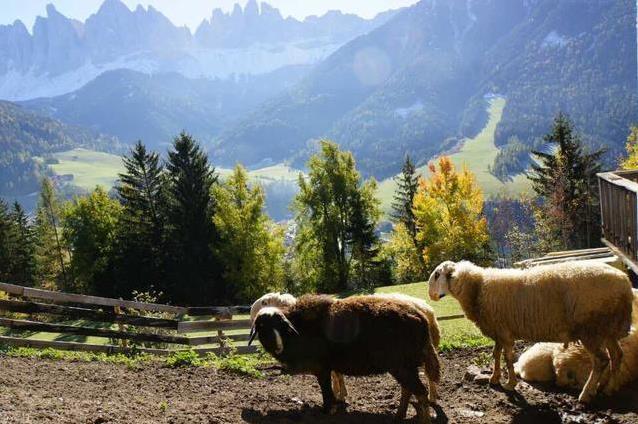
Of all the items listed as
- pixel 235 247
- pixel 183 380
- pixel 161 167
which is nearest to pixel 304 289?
pixel 235 247

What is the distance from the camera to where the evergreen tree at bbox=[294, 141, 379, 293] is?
1752 inches

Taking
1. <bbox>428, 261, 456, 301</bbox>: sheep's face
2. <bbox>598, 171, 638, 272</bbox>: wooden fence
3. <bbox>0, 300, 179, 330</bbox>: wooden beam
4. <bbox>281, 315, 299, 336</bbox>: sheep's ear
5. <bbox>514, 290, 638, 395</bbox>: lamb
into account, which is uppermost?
<bbox>598, 171, 638, 272</bbox>: wooden fence

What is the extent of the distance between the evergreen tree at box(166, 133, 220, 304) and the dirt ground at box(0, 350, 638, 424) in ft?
112

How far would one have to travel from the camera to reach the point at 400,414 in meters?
8.03

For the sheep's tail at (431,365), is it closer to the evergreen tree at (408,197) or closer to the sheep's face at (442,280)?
the sheep's face at (442,280)

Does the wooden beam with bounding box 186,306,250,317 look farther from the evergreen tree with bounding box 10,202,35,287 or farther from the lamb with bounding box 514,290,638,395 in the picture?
the evergreen tree with bounding box 10,202,35,287

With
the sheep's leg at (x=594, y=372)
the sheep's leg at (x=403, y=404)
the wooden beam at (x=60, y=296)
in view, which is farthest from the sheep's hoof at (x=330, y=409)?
the wooden beam at (x=60, y=296)

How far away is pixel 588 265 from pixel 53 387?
31.2 ft

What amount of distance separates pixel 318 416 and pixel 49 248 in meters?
60.6

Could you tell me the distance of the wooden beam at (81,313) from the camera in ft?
42.7

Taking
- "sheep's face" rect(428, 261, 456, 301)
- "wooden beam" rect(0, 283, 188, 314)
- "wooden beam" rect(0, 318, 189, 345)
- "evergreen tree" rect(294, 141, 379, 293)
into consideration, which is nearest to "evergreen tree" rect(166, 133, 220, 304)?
"evergreen tree" rect(294, 141, 379, 293)

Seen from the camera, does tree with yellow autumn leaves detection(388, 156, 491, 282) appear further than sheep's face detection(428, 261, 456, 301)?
Yes

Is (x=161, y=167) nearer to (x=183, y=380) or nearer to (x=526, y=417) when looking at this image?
(x=183, y=380)

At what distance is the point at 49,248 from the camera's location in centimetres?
5997
